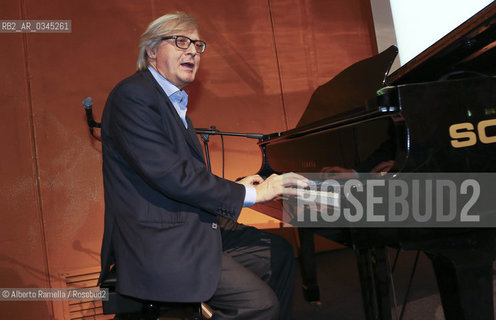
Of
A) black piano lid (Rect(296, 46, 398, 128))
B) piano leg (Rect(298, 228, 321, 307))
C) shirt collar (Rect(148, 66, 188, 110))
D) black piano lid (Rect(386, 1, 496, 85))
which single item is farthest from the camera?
piano leg (Rect(298, 228, 321, 307))

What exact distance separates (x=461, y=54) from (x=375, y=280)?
2.68 feet

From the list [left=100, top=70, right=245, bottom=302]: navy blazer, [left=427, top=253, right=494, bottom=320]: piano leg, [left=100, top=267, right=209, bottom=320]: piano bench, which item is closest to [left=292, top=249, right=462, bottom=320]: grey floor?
[left=427, top=253, right=494, bottom=320]: piano leg

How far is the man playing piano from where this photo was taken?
1295 millimetres

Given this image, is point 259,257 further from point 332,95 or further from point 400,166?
point 332,95

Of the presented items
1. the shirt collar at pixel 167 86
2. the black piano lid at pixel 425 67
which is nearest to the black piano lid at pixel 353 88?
the black piano lid at pixel 425 67

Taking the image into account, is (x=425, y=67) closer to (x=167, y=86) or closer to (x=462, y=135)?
(x=462, y=135)

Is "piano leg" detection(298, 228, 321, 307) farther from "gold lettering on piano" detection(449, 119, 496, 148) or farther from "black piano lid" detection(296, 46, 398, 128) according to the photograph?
"gold lettering on piano" detection(449, 119, 496, 148)

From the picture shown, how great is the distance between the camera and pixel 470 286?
1226 millimetres

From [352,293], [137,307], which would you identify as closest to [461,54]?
[137,307]

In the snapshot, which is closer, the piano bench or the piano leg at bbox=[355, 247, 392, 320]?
the piano leg at bbox=[355, 247, 392, 320]

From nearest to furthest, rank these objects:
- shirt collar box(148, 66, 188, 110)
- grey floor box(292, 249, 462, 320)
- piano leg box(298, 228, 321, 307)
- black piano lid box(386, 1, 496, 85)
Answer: black piano lid box(386, 1, 496, 85)
shirt collar box(148, 66, 188, 110)
grey floor box(292, 249, 462, 320)
piano leg box(298, 228, 321, 307)

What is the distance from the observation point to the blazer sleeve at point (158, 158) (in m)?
1.29

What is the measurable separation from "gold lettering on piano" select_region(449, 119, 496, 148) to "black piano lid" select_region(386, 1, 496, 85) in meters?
0.26

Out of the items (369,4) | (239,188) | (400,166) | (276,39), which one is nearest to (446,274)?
(400,166)
